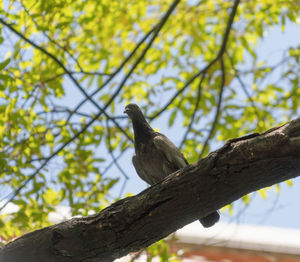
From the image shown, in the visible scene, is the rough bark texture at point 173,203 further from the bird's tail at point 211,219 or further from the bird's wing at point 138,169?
the bird's wing at point 138,169

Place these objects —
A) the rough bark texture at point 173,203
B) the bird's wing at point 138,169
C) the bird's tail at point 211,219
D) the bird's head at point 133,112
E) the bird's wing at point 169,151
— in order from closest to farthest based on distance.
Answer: the rough bark texture at point 173,203 < the bird's tail at point 211,219 < the bird's wing at point 169,151 < the bird's wing at point 138,169 < the bird's head at point 133,112

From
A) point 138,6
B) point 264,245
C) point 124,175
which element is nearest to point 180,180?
point 124,175

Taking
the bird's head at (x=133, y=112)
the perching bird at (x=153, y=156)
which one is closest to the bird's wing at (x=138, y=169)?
the perching bird at (x=153, y=156)

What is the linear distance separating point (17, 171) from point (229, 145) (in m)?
3.19

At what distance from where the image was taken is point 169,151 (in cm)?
443

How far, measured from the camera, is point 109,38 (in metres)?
8.21

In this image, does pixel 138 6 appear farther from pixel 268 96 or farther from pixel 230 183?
pixel 230 183

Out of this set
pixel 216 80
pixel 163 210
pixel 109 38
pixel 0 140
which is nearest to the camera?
pixel 163 210

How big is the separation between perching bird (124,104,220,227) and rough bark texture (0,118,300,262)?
3.93ft

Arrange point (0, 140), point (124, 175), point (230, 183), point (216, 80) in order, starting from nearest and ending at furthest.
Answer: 1. point (230, 183)
2. point (0, 140)
3. point (124, 175)
4. point (216, 80)

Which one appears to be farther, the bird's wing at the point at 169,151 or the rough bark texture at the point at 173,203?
the bird's wing at the point at 169,151

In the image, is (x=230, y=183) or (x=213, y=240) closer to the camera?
(x=230, y=183)

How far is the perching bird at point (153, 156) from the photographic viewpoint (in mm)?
4434

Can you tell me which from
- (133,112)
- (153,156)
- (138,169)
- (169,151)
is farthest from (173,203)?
(133,112)
